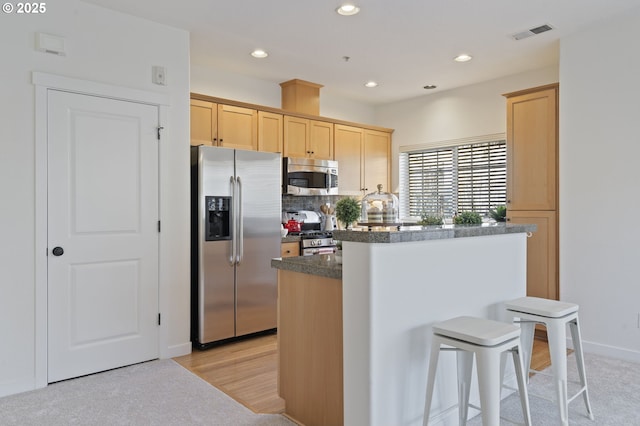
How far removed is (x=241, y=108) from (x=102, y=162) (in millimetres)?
1713

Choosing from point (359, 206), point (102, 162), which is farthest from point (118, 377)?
point (359, 206)

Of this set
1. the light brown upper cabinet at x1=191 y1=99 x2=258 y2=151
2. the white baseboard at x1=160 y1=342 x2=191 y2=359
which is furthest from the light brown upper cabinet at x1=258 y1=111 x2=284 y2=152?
the white baseboard at x1=160 y1=342 x2=191 y2=359

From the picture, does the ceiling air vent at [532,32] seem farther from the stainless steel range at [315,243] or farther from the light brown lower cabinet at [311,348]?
the light brown lower cabinet at [311,348]

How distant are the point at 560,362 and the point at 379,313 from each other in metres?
1.12

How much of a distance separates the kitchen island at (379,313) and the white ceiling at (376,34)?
71.4 inches

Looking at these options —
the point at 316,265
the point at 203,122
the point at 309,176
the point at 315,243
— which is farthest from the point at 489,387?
the point at 309,176

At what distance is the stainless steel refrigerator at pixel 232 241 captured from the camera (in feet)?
12.4

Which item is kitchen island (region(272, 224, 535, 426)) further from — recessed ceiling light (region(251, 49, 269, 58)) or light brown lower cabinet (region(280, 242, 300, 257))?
recessed ceiling light (region(251, 49, 269, 58))

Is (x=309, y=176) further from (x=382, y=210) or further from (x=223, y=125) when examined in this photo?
(x=382, y=210)

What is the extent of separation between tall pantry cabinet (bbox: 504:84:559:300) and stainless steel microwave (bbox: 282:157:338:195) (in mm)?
2019

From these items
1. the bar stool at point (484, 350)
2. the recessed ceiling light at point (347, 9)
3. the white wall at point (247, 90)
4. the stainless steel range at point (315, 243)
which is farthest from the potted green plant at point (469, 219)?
the white wall at point (247, 90)

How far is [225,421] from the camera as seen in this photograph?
2.46m

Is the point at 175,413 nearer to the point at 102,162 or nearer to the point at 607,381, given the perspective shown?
the point at 102,162

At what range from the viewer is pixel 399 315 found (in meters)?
2.09
